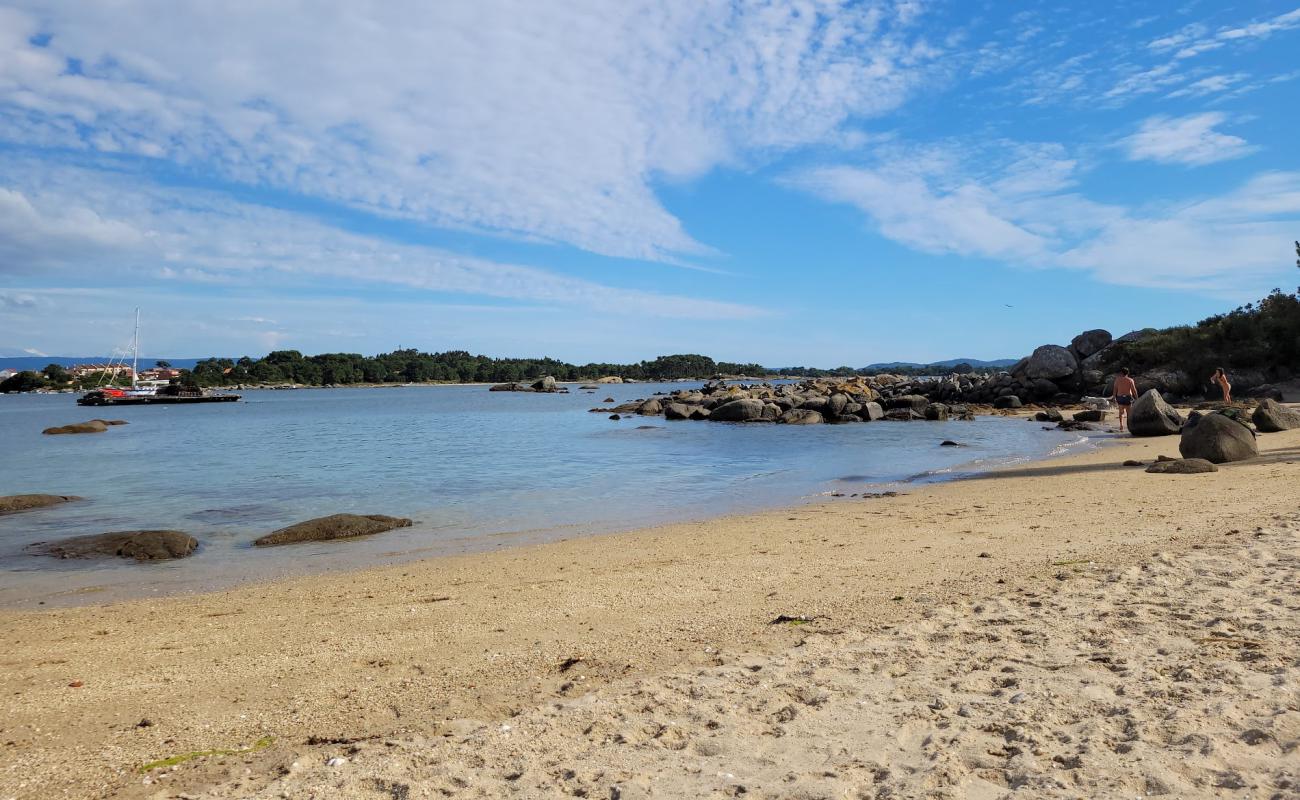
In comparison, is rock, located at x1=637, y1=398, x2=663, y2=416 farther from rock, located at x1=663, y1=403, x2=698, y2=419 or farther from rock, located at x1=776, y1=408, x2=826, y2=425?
rock, located at x1=776, y1=408, x2=826, y2=425

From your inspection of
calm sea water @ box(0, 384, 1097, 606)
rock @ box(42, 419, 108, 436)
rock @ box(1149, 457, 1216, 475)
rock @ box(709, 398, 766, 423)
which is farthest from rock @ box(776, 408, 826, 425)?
rock @ box(42, 419, 108, 436)

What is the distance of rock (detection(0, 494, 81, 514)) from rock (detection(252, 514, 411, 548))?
672cm

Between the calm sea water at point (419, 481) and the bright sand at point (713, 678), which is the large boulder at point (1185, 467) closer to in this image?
the calm sea water at point (419, 481)

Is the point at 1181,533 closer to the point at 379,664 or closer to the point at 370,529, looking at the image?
the point at 379,664

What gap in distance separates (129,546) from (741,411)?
109ft

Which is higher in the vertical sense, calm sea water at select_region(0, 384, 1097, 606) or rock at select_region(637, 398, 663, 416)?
rock at select_region(637, 398, 663, 416)

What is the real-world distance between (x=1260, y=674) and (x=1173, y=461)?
12407 mm

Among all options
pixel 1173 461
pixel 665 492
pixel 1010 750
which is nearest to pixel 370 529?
pixel 665 492

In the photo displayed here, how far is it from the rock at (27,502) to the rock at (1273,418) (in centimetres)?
2969

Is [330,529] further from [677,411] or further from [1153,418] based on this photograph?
[677,411]

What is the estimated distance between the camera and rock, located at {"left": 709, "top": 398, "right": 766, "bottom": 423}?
4109 cm

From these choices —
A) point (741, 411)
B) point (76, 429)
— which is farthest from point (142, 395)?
point (741, 411)

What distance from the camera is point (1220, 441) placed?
15008 mm

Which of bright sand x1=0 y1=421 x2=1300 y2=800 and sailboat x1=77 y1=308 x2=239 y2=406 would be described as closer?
bright sand x1=0 y1=421 x2=1300 y2=800
